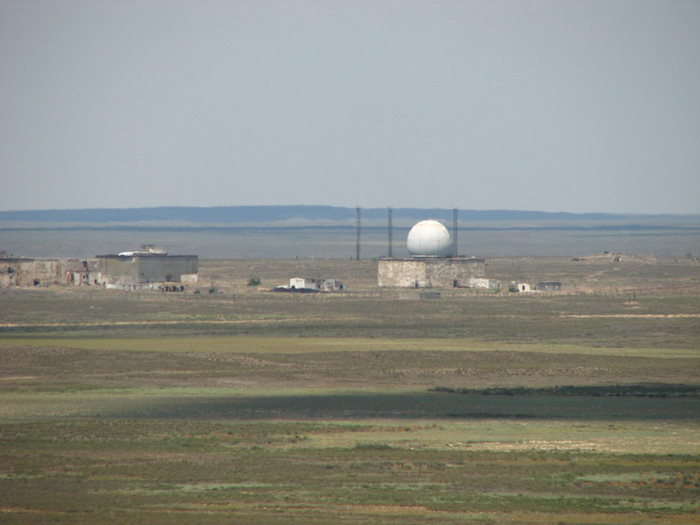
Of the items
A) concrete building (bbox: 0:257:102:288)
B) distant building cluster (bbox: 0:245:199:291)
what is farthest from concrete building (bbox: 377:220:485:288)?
concrete building (bbox: 0:257:102:288)

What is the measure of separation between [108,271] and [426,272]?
93.4 ft

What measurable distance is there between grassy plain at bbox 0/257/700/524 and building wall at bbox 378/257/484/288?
2125 centimetres

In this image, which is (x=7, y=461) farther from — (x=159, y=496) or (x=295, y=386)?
(x=295, y=386)

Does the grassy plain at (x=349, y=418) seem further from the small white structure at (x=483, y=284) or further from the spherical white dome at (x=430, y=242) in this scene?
the spherical white dome at (x=430, y=242)

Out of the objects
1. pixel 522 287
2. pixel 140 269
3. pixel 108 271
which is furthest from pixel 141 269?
pixel 522 287

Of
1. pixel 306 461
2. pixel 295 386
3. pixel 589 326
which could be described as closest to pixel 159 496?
pixel 306 461

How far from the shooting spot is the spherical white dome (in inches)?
3428

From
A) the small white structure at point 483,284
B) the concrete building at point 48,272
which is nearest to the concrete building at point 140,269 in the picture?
the concrete building at point 48,272

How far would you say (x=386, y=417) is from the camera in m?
30.4

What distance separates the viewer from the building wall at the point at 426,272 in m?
85.0

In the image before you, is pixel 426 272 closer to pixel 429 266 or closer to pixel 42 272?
pixel 429 266

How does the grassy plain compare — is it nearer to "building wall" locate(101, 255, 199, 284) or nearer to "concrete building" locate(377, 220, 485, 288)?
"building wall" locate(101, 255, 199, 284)

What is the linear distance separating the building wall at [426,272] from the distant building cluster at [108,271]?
18030 millimetres

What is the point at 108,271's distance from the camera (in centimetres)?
8656
